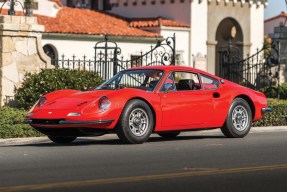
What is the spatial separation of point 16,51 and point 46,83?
3.89ft

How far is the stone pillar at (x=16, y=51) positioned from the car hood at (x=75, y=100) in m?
6.24

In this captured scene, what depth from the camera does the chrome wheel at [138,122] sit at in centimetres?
1552

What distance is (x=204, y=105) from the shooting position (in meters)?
16.8

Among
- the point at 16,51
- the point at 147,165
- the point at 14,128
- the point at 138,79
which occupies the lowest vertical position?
the point at 147,165

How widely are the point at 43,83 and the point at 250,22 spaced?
31741 mm

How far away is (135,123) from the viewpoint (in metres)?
15.6

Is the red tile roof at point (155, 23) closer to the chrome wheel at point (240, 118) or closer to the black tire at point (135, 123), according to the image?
the chrome wheel at point (240, 118)

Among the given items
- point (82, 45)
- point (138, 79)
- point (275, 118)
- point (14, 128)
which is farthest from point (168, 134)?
point (82, 45)

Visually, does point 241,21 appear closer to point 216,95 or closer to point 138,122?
point 216,95

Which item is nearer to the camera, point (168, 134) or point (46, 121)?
point (46, 121)

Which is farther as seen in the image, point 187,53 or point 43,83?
point 187,53

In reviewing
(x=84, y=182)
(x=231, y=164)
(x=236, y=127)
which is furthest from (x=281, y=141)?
(x=84, y=182)

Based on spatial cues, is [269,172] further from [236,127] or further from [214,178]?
[236,127]

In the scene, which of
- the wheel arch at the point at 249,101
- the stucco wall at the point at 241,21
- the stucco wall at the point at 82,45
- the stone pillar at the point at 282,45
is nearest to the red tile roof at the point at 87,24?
the stucco wall at the point at 82,45
